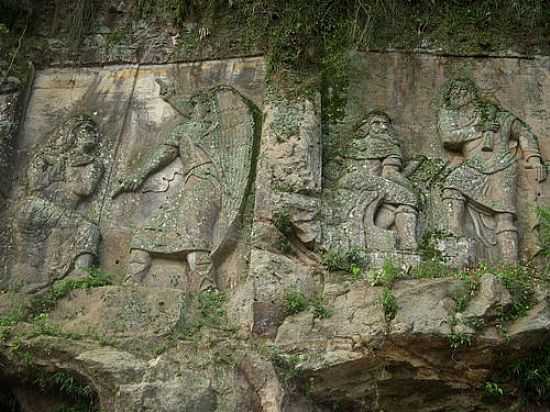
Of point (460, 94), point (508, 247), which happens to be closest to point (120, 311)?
point (508, 247)

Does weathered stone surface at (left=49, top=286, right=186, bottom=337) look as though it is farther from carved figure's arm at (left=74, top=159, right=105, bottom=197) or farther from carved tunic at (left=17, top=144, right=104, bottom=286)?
carved figure's arm at (left=74, top=159, right=105, bottom=197)

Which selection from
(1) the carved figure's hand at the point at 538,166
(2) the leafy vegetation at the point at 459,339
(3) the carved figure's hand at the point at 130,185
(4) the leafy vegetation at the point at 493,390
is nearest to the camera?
(2) the leafy vegetation at the point at 459,339

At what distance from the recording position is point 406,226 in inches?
345

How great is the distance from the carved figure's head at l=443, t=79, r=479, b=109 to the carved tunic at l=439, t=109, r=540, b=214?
113 millimetres

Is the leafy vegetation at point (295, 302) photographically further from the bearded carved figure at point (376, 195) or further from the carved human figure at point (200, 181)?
the carved human figure at point (200, 181)

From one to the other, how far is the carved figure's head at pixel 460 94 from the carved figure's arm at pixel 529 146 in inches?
22.0

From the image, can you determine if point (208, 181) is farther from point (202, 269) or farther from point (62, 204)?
point (62, 204)

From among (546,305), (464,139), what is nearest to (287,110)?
(464,139)

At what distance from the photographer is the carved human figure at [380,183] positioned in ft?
28.9

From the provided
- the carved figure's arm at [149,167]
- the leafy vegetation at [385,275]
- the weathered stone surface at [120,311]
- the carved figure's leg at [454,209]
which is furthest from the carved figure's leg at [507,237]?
the carved figure's arm at [149,167]

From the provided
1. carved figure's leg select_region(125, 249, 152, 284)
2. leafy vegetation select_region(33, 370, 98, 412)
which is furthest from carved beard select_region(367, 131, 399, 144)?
leafy vegetation select_region(33, 370, 98, 412)

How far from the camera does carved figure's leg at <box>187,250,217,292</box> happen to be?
28.2 ft

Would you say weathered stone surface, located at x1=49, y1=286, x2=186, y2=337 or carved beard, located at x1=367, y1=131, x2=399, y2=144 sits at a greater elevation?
carved beard, located at x1=367, y1=131, x2=399, y2=144

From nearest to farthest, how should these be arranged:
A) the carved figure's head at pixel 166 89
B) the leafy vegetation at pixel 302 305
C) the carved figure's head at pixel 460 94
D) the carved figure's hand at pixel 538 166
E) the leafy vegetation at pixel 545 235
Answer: the leafy vegetation at pixel 302 305
the leafy vegetation at pixel 545 235
the carved figure's hand at pixel 538 166
the carved figure's head at pixel 460 94
the carved figure's head at pixel 166 89
